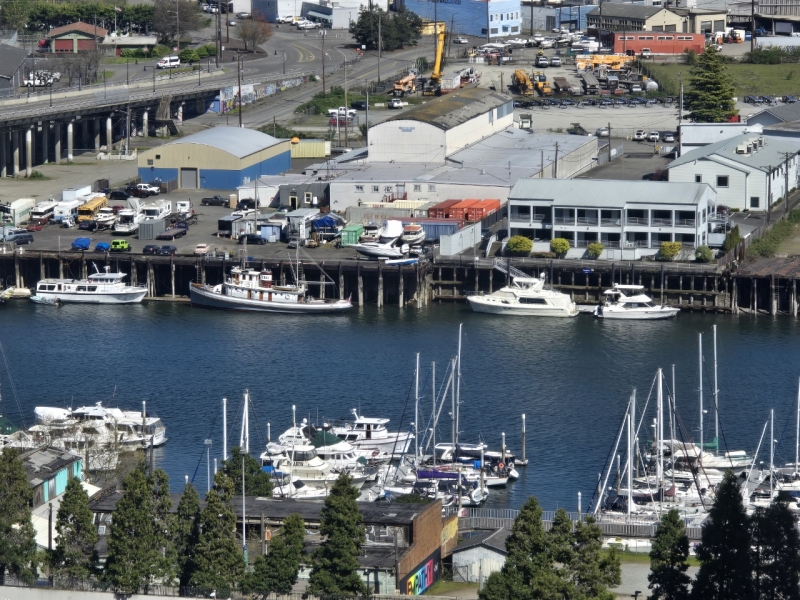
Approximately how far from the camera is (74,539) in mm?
35625

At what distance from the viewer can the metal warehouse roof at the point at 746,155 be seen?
236ft

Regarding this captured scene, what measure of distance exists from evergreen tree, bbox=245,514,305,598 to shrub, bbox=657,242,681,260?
31.0m

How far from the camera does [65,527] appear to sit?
117 ft

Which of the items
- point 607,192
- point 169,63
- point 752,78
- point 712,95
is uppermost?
point 169,63

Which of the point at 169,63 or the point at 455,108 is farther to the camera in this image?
the point at 169,63

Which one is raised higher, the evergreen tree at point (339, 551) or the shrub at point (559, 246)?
the shrub at point (559, 246)

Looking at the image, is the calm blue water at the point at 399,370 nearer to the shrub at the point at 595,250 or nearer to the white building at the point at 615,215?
the shrub at the point at 595,250

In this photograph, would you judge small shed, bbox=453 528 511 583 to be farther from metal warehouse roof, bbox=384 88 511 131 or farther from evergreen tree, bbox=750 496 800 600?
metal warehouse roof, bbox=384 88 511 131

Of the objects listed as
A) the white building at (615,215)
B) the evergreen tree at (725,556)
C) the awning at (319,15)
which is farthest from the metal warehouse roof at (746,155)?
the awning at (319,15)

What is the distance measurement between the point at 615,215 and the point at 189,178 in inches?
783

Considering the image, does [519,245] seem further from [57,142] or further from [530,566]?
[530,566]

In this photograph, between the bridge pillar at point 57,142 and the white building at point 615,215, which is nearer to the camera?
the white building at point 615,215

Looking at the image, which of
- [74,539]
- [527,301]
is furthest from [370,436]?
[527,301]

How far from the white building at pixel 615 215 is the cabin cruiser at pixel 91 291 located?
12.7m
